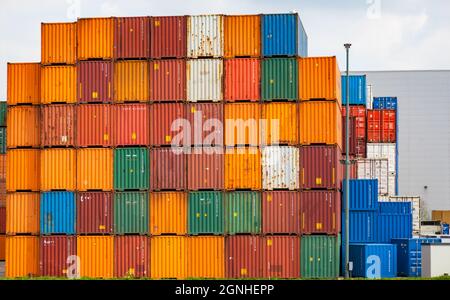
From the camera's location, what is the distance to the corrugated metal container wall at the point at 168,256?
46438 mm

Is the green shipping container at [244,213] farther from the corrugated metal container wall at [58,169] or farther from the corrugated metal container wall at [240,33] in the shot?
the corrugated metal container wall at [58,169]

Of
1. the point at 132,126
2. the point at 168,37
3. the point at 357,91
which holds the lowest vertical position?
the point at 132,126

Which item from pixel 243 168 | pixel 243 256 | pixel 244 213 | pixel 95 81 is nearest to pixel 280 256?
pixel 243 256

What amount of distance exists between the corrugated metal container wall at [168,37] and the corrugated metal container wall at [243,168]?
663cm

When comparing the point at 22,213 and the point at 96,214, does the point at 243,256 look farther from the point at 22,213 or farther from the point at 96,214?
the point at 22,213

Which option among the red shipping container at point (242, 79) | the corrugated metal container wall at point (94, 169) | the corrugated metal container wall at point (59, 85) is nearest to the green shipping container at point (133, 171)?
the corrugated metal container wall at point (94, 169)

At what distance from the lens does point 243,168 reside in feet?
152

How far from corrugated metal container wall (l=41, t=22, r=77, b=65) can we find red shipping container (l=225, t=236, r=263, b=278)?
14.6m

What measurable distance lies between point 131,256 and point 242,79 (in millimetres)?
12041

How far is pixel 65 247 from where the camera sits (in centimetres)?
4738
